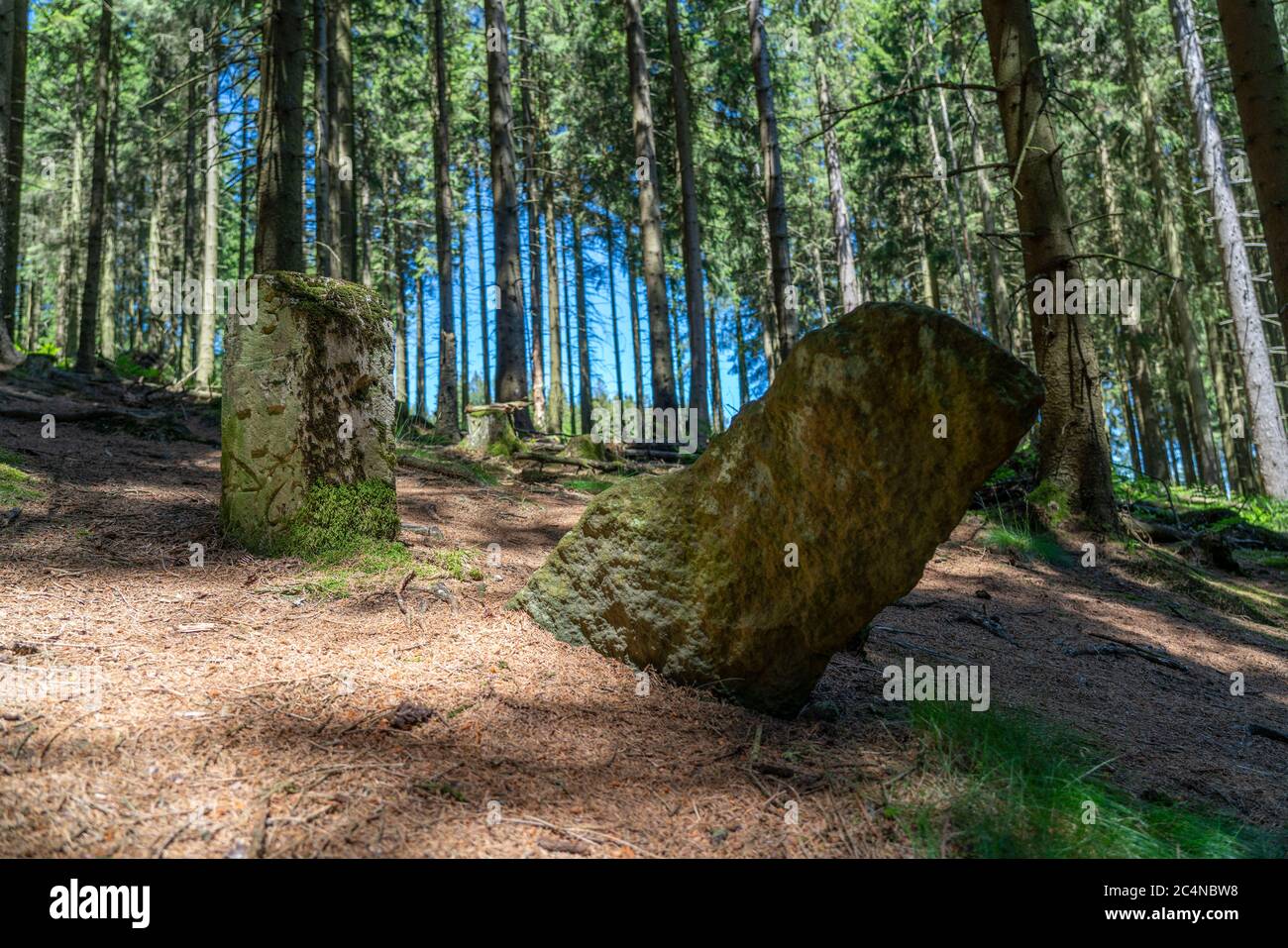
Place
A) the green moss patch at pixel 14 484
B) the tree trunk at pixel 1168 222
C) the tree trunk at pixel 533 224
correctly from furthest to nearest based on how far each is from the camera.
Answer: the tree trunk at pixel 533 224 < the tree trunk at pixel 1168 222 < the green moss patch at pixel 14 484

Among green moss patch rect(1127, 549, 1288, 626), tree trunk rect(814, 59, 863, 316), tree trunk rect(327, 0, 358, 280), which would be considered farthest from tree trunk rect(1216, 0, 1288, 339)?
tree trunk rect(327, 0, 358, 280)

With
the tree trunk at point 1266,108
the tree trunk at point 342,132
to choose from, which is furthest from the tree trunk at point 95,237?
the tree trunk at point 1266,108

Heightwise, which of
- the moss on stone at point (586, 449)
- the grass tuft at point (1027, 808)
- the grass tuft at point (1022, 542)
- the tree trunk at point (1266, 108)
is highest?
the tree trunk at point (1266, 108)

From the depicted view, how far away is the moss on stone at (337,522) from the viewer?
14.4 ft

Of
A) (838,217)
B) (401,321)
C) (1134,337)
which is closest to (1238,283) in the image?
(1134,337)

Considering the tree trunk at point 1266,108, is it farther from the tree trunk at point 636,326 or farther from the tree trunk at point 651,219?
the tree trunk at point 636,326

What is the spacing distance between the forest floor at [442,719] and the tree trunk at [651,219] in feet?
30.9

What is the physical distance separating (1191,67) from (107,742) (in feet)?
62.8

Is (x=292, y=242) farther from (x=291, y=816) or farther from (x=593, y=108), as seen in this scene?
(x=593, y=108)

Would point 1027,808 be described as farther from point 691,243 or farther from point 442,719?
point 691,243

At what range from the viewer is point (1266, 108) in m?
5.17

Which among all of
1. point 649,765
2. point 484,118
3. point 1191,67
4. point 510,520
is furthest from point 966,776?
point 484,118

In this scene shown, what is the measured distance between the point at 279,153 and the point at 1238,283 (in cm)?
1551

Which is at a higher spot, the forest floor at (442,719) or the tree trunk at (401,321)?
the tree trunk at (401,321)
